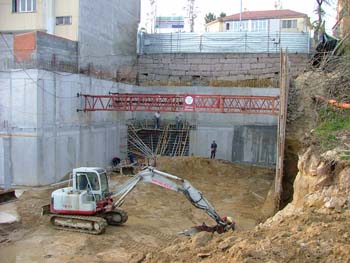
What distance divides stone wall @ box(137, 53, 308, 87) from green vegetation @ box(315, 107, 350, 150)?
15721 mm

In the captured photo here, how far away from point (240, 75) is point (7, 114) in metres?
17.4

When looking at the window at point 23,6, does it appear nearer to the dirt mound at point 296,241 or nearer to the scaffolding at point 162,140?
the scaffolding at point 162,140

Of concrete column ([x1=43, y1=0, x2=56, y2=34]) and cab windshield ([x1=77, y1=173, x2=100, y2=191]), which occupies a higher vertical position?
concrete column ([x1=43, y1=0, x2=56, y2=34])

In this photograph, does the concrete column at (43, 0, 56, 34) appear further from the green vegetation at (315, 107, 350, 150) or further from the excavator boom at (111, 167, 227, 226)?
the green vegetation at (315, 107, 350, 150)

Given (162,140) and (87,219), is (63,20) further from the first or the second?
(87,219)

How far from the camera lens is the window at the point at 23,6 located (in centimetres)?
2733

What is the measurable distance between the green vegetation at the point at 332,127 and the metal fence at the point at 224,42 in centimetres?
1845

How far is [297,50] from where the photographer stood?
3325 cm

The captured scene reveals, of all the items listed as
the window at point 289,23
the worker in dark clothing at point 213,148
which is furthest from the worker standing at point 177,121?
the window at point 289,23

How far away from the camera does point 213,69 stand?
3275 centimetres

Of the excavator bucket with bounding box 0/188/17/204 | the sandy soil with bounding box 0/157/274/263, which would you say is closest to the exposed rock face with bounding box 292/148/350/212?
the sandy soil with bounding box 0/157/274/263

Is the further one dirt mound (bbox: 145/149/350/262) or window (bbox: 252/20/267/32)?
window (bbox: 252/20/267/32)

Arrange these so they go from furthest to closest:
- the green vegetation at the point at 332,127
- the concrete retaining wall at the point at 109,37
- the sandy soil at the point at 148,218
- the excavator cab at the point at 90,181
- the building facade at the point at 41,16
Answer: the concrete retaining wall at the point at 109,37 < the building facade at the point at 41,16 < the excavator cab at the point at 90,181 < the sandy soil at the point at 148,218 < the green vegetation at the point at 332,127

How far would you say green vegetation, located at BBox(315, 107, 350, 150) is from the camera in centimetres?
1212
